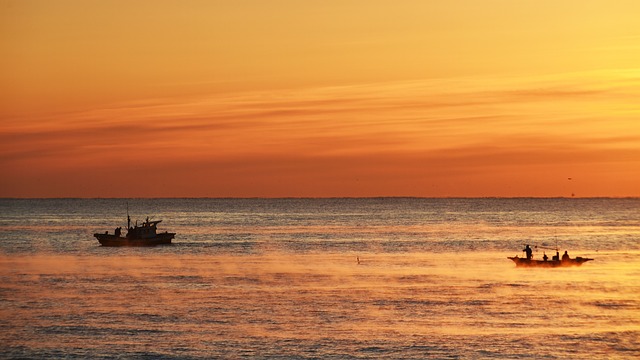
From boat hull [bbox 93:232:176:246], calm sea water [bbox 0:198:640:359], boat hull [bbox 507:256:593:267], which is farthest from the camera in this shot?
boat hull [bbox 93:232:176:246]

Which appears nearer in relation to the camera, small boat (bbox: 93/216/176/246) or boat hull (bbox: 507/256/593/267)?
boat hull (bbox: 507/256/593/267)

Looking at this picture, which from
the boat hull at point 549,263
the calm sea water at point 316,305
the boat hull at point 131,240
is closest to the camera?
the calm sea water at point 316,305

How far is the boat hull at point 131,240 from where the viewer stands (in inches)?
4776

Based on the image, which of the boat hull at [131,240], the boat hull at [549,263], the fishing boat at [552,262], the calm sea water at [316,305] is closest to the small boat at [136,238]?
the boat hull at [131,240]

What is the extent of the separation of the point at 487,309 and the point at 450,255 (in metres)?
43.8

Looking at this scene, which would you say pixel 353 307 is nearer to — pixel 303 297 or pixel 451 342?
pixel 303 297

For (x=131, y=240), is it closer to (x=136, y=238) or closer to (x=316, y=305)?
(x=136, y=238)

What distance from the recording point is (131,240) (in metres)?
123

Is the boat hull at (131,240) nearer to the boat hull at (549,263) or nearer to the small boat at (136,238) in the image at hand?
the small boat at (136,238)

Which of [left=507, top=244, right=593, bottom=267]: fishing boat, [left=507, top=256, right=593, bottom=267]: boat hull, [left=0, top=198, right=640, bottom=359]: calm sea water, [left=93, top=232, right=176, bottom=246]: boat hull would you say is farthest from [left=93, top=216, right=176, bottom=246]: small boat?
[left=507, top=244, right=593, bottom=267]: fishing boat

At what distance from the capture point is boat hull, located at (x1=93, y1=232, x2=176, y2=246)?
398 feet

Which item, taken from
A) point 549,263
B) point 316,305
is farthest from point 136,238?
point 316,305

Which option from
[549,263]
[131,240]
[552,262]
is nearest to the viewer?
[552,262]

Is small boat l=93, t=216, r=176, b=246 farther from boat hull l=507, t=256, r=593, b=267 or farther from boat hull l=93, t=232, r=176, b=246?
boat hull l=507, t=256, r=593, b=267
